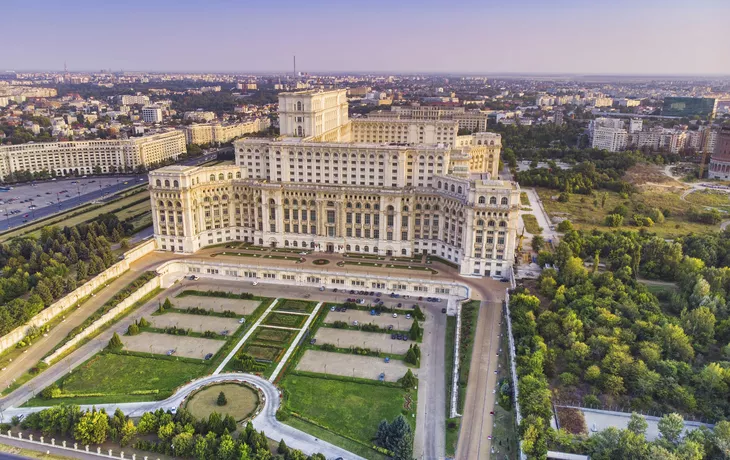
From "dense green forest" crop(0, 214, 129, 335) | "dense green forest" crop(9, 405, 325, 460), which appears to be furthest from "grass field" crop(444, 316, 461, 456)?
"dense green forest" crop(0, 214, 129, 335)

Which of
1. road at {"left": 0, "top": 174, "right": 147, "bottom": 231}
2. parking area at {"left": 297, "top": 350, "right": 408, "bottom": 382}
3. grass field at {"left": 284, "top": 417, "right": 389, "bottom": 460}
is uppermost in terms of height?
road at {"left": 0, "top": 174, "right": 147, "bottom": 231}

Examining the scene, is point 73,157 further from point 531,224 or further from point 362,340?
point 531,224

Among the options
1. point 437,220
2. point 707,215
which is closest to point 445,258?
point 437,220

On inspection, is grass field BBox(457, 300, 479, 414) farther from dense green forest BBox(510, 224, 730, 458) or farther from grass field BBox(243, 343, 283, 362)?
grass field BBox(243, 343, 283, 362)

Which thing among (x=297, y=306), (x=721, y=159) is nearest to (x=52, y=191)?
(x=297, y=306)

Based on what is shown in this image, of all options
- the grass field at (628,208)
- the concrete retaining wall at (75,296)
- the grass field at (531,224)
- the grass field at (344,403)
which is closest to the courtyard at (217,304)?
the concrete retaining wall at (75,296)

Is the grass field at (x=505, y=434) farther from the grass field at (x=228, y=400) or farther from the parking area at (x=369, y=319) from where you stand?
the grass field at (x=228, y=400)
